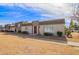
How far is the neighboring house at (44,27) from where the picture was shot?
3965 millimetres

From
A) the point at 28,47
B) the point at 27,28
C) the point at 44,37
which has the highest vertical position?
the point at 27,28

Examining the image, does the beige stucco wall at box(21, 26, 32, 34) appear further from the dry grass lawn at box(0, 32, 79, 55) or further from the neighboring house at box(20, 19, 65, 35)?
the dry grass lawn at box(0, 32, 79, 55)

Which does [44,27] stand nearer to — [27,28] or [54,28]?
[54,28]

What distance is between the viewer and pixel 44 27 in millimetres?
4043

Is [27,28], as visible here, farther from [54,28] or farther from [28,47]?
[54,28]

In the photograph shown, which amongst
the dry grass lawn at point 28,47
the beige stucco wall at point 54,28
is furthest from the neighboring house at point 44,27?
the dry grass lawn at point 28,47

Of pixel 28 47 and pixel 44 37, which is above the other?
pixel 44 37

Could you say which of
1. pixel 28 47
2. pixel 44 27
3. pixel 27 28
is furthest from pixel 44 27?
pixel 28 47

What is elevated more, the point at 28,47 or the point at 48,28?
the point at 48,28

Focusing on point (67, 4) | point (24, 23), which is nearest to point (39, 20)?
point (24, 23)

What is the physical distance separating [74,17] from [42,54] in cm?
75

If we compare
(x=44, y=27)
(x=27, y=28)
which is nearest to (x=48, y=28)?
(x=44, y=27)

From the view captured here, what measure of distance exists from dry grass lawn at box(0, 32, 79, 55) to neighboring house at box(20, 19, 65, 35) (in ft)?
0.58

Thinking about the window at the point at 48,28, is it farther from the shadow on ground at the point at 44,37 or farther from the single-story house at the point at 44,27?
the shadow on ground at the point at 44,37
